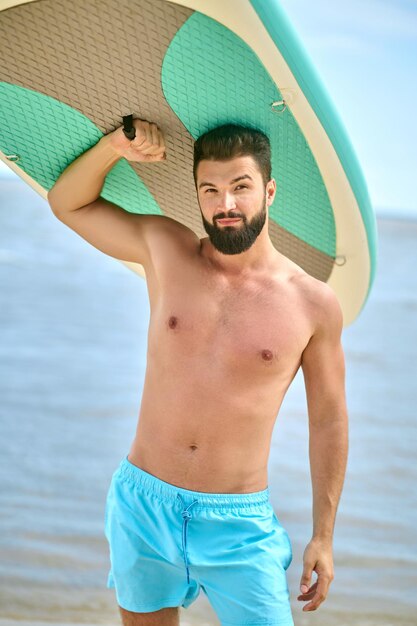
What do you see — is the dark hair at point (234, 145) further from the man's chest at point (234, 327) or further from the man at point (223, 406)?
the man's chest at point (234, 327)

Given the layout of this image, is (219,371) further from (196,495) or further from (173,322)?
(196,495)

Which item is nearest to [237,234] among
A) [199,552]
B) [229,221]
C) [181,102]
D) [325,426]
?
[229,221]

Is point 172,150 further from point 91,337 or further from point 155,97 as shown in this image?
point 91,337

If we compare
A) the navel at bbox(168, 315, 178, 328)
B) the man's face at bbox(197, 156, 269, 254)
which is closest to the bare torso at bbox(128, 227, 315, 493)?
the navel at bbox(168, 315, 178, 328)

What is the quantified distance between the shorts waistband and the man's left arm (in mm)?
122

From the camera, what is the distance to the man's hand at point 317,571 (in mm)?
1862

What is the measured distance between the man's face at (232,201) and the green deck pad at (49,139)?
0.28 meters

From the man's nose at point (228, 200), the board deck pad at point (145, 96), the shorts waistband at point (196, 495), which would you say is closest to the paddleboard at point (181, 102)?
the board deck pad at point (145, 96)

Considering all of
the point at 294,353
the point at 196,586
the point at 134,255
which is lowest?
the point at 196,586

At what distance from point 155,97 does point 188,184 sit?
0.26m

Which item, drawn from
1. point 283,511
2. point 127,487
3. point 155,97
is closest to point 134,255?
point 155,97

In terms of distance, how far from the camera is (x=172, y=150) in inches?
78.7

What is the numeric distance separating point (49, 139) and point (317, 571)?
3.37 ft

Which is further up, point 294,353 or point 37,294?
point 37,294
